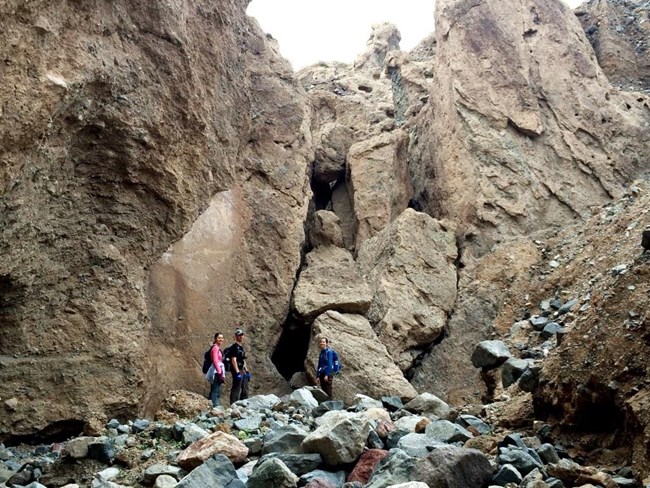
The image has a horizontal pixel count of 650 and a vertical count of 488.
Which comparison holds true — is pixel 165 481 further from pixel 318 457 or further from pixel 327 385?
pixel 327 385

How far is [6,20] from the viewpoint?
773 centimetres

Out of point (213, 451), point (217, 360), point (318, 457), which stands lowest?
point (213, 451)

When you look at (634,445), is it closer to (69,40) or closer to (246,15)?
(69,40)

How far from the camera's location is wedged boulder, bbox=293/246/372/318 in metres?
15.8

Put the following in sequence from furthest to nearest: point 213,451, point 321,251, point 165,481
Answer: point 321,251 < point 213,451 < point 165,481

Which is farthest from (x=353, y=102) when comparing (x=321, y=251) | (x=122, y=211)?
(x=122, y=211)

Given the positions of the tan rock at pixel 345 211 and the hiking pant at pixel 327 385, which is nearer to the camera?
the hiking pant at pixel 327 385

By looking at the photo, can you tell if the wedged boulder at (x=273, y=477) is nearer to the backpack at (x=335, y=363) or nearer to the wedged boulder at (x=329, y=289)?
the backpack at (x=335, y=363)

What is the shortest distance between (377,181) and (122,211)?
34.9 feet

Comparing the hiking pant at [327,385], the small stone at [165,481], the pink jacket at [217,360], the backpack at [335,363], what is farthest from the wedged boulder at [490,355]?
the small stone at [165,481]

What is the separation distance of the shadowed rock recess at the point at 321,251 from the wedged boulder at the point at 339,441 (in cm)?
3

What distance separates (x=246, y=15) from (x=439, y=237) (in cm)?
855

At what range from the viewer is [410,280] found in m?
17.1

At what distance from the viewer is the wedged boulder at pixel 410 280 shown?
16.1 meters
